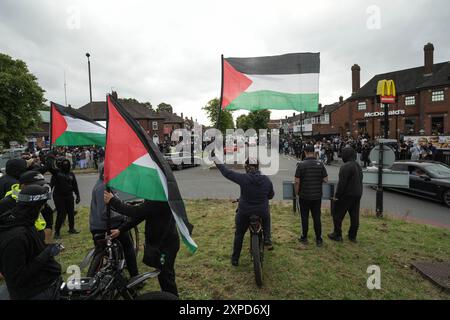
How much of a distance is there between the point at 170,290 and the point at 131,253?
3.50 ft

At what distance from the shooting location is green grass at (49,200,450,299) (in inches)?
155

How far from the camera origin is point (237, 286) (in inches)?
161

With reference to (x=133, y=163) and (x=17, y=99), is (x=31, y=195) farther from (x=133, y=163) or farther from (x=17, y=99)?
(x=17, y=99)

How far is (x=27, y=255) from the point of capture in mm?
2199

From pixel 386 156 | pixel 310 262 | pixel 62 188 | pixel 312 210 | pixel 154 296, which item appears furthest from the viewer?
pixel 386 156

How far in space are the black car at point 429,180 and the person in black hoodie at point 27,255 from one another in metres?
10.5

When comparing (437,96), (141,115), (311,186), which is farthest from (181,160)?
(141,115)

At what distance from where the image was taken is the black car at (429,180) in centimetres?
879

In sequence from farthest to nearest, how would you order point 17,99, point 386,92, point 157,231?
point 17,99 → point 386,92 → point 157,231

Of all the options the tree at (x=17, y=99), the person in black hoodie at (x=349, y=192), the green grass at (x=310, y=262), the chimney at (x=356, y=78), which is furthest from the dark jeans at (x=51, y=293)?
the chimney at (x=356, y=78)

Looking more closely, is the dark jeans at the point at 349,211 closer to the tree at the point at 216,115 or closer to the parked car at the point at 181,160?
the parked car at the point at 181,160

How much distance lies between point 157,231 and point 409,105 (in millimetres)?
42207
